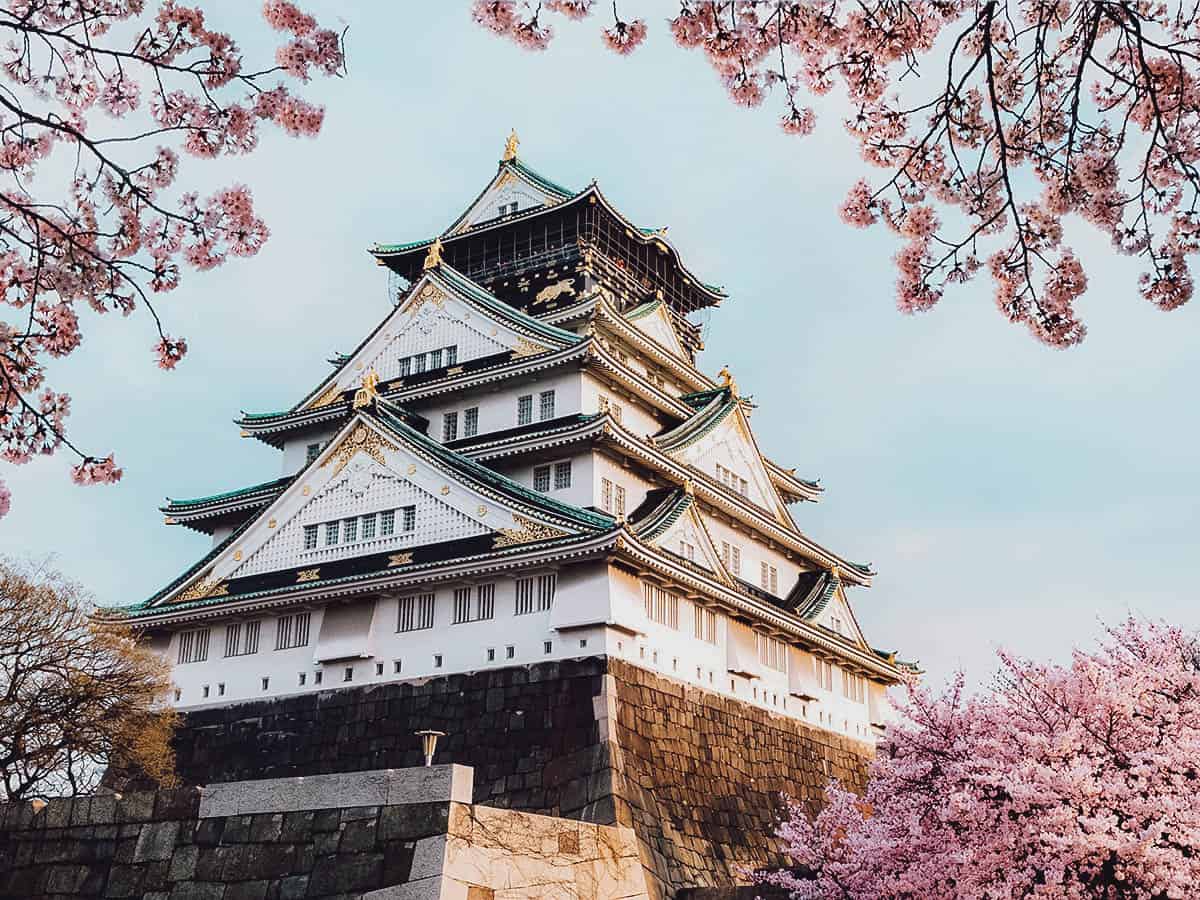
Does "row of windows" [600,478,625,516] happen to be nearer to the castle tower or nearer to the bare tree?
the castle tower

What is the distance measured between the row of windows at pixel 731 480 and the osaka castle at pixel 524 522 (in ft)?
0.21

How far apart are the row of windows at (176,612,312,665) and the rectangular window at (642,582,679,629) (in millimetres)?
9058

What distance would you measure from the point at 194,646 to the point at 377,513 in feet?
21.6

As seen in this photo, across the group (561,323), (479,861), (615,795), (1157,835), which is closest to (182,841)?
(479,861)

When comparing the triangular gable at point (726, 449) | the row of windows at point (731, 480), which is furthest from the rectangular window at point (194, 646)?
the row of windows at point (731, 480)

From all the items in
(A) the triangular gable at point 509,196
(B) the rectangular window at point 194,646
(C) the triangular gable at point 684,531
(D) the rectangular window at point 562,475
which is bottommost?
(B) the rectangular window at point 194,646

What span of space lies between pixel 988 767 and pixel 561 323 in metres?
22.9

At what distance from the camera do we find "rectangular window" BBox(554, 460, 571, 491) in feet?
108

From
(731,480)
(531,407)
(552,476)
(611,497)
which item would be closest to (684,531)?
(611,497)

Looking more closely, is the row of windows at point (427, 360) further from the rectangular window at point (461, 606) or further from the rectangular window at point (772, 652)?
the rectangular window at point (772, 652)

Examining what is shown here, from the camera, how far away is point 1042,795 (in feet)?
56.3

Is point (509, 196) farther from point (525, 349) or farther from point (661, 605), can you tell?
point (661, 605)

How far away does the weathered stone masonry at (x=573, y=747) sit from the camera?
2622 cm

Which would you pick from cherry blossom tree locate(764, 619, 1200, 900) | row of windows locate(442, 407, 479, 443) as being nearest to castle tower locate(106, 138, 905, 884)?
row of windows locate(442, 407, 479, 443)
